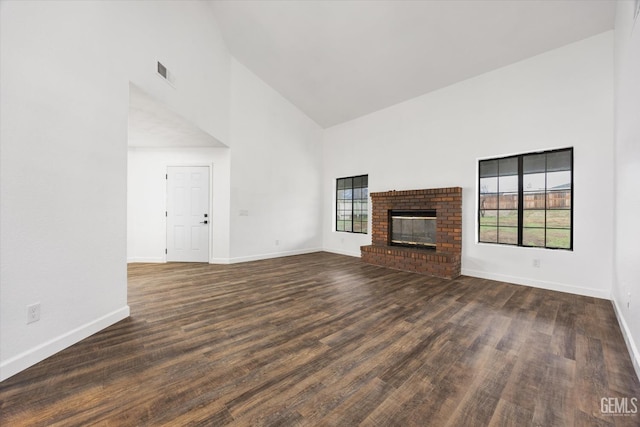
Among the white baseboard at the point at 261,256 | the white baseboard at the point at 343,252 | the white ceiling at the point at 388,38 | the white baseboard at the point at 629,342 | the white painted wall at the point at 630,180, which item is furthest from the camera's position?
the white baseboard at the point at 343,252

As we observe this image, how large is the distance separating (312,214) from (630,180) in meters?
5.50

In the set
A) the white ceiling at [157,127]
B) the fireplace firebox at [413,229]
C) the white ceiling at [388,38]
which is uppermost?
the white ceiling at [388,38]

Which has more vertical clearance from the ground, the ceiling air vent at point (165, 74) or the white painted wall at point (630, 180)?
the ceiling air vent at point (165, 74)

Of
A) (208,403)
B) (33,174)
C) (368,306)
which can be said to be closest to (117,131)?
(33,174)

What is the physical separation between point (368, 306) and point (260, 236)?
11.3 feet

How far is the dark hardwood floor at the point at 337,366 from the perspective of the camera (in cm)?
130

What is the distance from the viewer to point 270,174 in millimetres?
5844

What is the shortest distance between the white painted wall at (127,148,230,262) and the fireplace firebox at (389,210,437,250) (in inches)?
139

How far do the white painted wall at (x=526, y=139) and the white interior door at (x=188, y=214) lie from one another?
12.9 ft

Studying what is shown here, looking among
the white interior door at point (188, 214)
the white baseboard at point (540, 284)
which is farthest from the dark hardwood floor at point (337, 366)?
the white interior door at point (188, 214)

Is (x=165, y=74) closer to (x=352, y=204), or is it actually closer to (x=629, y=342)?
(x=352, y=204)

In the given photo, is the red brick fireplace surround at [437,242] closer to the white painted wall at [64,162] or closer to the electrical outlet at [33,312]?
the white painted wall at [64,162]

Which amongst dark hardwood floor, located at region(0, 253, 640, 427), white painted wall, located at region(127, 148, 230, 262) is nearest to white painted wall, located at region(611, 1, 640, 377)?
dark hardwood floor, located at region(0, 253, 640, 427)

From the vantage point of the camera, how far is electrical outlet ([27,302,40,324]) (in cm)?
169
